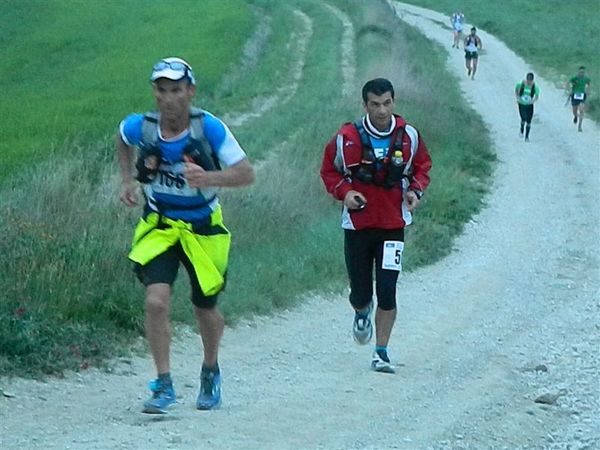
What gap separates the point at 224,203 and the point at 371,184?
4992 millimetres

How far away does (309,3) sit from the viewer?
60.3 metres

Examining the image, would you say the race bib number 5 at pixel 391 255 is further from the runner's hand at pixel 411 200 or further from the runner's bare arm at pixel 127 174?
the runner's bare arm at pixel 127 174

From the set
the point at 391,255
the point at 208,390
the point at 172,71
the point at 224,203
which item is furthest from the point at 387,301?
the point at 224,203

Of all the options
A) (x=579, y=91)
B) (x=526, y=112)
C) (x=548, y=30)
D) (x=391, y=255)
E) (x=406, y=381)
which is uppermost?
(x=548, y=30)

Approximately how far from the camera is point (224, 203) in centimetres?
1287

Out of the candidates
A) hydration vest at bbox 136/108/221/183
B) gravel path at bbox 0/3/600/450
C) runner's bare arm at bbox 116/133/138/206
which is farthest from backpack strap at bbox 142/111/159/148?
gravel path at bbox 0/3/600/450

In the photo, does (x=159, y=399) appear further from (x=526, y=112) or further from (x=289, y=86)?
(x=289, y=86)

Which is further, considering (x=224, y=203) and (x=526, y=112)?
(x=526, y=112)

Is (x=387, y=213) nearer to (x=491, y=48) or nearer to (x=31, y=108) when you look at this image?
(x=31, y=108)

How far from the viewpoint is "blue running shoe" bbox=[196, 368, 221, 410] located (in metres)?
6.99

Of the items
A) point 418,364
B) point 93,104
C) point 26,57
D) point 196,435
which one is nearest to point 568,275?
point 418,364

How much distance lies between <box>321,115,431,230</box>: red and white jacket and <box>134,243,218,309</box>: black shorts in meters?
1.51

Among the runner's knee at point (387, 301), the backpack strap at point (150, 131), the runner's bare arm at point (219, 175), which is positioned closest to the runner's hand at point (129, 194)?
the backpack strap at point (150, 131)

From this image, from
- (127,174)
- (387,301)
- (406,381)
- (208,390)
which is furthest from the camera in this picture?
(387,301)
